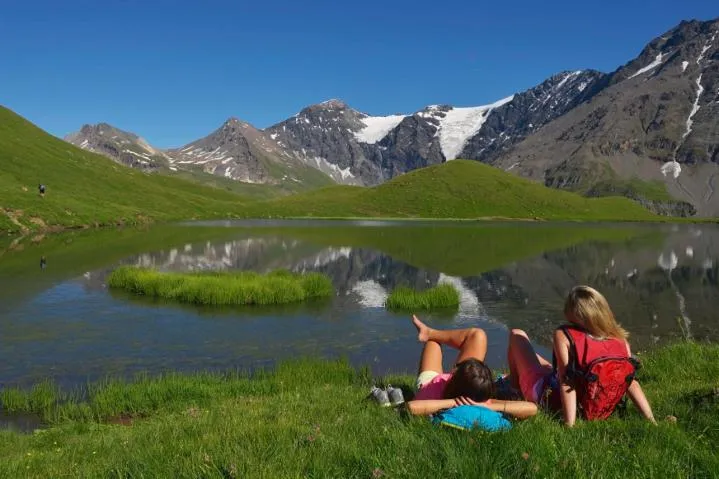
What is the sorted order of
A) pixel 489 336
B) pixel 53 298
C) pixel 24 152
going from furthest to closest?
pixel 24 152, pixel 53 298, pixel 489 336

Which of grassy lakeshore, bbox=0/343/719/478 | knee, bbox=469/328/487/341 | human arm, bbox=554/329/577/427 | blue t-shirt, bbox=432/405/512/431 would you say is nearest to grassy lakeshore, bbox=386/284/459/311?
grassy lakeshore, bbox=0/343/719/478

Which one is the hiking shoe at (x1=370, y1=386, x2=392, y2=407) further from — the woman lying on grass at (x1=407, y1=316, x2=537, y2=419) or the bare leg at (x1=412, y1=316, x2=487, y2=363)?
the bare leg at (x1=412, y1=316, x2=487, y2=363)

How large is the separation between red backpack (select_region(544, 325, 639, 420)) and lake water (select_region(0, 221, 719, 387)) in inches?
470

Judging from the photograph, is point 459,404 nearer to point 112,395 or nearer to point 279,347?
point 112,395

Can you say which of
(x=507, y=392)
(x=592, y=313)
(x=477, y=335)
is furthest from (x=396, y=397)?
(x=592, y=313)

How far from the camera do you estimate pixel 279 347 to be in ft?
83.7

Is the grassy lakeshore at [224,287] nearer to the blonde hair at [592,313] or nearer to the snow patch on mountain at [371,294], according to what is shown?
the snow patch on mountain at [371,294]

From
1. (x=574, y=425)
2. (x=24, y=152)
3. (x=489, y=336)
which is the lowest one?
A: (x=489, y=336)

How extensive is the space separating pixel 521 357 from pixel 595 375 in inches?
69.8

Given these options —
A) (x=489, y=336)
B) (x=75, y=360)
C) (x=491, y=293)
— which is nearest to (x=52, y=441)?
(x=75, y=360)

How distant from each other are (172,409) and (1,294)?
2917 cm

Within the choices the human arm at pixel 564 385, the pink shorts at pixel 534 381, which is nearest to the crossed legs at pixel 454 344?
the pink shorts at pixel 534 381

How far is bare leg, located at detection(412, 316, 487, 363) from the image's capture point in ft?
38.4

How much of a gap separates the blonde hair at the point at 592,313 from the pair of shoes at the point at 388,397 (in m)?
3.79
